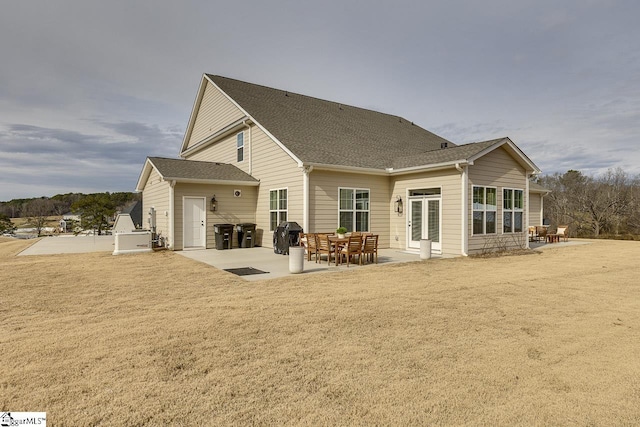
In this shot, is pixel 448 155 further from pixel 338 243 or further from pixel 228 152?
pixel 228 152

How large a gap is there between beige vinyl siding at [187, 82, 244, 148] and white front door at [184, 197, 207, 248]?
465cm

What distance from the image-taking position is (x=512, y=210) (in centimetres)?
1276

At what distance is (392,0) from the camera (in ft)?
36.4

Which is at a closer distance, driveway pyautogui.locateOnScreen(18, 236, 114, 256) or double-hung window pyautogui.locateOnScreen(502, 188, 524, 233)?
double-hung window pyautogui.locateOnScreen(502, 188, 524, 233)

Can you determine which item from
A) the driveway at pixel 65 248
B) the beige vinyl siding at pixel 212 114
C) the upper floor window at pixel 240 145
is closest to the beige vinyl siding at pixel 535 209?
the upper floor window at pixel 240 145

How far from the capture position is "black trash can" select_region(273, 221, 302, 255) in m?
11.5

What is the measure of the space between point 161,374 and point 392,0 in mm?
12452

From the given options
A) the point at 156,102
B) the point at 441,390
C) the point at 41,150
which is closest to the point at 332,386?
the point at 441,390

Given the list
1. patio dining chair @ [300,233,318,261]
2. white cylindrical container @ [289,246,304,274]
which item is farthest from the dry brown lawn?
patio dining chair @ [300,233,318,261]

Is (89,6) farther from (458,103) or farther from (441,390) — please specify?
(458,103)

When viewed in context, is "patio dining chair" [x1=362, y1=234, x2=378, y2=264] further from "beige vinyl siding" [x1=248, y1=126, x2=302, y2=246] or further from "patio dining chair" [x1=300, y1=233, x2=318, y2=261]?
"beige vinyl siding" [x1=248, y1=126, x2=302, y2=246]

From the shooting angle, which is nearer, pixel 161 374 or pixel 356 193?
pixel 161 374

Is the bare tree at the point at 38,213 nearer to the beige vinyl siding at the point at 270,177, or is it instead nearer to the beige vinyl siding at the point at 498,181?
the beige vinyl siding at the point at 270,177

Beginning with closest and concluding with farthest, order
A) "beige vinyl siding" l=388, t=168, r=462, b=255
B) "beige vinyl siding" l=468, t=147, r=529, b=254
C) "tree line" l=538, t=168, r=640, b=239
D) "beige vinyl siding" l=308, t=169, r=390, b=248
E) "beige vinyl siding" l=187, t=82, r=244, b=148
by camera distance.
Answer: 1. "beige vinyl siding" l=388, t=168, r=462, b=255
2. "beige vinyl siding" l=468, t=147, r=529, b=254
3. "beige vinyl siding" l=308, t=169, r=390, b=248
4. "beige vinyl siding" l=187, t=82, r=244, b=148
5. "tree line" l=538, t=168, r=640, b=239
